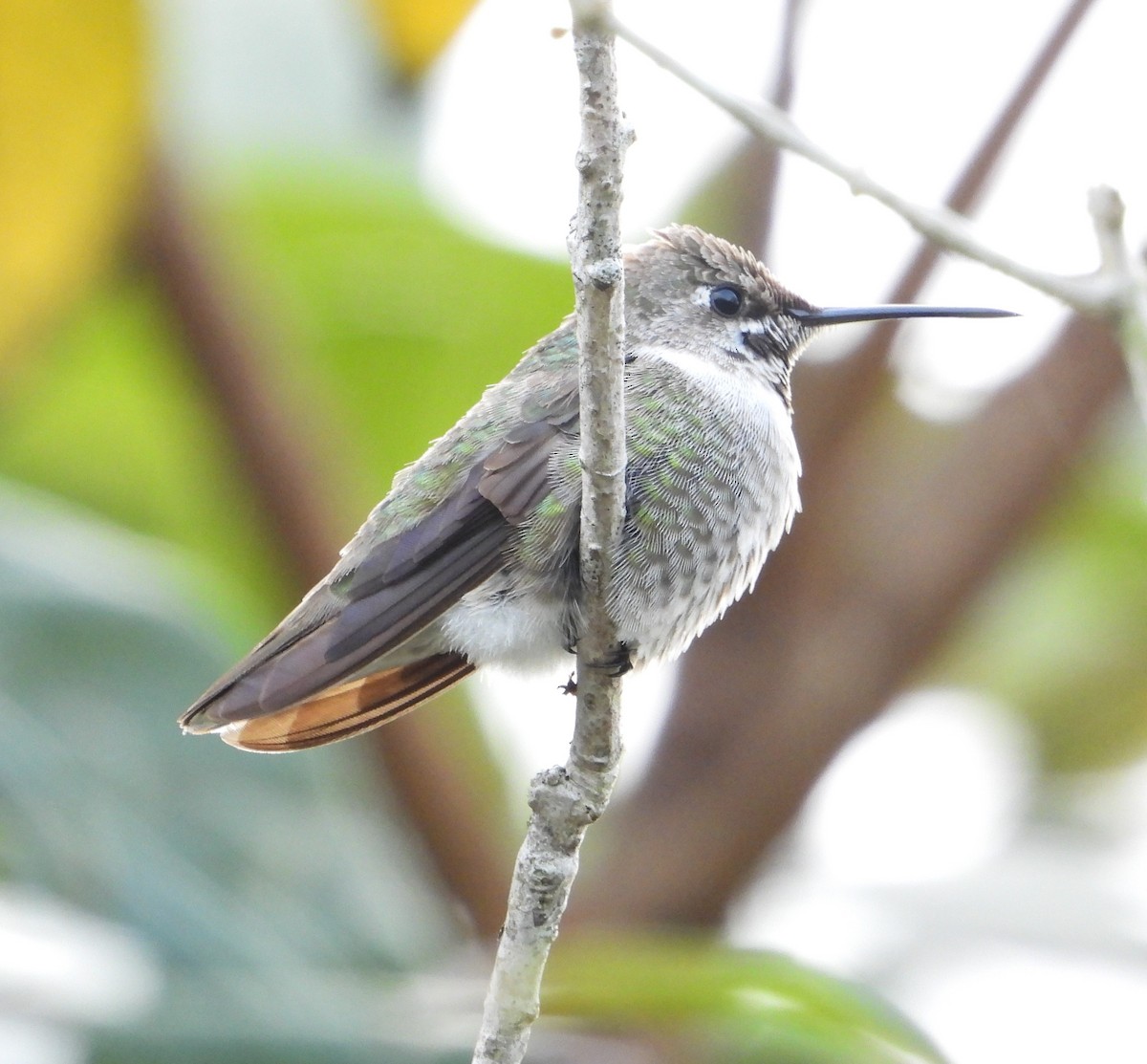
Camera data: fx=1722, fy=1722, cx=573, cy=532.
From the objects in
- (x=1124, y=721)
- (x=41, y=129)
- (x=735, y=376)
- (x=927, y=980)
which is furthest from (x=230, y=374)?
(x=1124, y=721)

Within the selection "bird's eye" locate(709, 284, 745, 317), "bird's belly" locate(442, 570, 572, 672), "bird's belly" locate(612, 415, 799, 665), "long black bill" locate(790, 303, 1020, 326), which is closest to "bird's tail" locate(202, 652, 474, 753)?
"bird's belly" locate(442, 570, 572, 672)

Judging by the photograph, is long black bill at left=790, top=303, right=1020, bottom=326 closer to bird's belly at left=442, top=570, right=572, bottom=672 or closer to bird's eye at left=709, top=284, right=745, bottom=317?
bird's eye at left=709, top=284, right=745, bottom=317

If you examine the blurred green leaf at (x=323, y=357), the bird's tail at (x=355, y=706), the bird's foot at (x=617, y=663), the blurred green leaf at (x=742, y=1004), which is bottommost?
the blurred green leaf at (x=742, y=1004)

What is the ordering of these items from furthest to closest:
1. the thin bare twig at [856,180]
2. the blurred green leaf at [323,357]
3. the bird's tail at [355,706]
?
the blurred green leaf at [323,357], the bird's tail at [355,706], the thin bare twig at [856,180]

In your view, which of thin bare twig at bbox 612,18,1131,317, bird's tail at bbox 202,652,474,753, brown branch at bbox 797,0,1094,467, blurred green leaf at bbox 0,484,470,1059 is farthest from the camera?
blurred green leaf at bbox 0,484,470,1059

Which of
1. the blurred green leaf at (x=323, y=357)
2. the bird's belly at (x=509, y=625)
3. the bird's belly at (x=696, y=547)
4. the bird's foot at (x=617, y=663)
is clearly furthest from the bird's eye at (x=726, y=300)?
the blurred green leaf at (x=323, y=357)

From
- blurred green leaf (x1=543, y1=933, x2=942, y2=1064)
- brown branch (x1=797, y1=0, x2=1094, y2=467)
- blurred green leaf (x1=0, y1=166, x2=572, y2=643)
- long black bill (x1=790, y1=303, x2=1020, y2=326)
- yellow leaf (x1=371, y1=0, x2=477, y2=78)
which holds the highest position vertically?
blurred green leaf (x1=0, y1=166, x2=572, y2=643)

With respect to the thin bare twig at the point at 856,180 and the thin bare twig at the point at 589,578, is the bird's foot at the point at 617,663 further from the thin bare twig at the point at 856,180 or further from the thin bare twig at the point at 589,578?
the thin bare twig at the point at 856,180

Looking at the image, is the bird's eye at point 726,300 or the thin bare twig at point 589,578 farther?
the bird's eye at point 726,300

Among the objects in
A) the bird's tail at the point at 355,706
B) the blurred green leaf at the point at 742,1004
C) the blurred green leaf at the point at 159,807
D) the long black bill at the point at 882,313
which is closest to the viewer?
the blurred green leaf at the point at 742,1004
